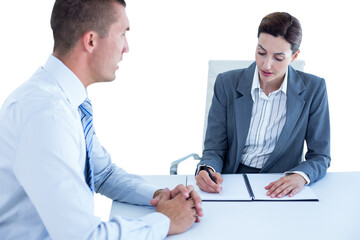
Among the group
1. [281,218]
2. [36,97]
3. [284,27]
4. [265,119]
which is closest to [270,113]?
[265,119]

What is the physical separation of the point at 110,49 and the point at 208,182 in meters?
0.65

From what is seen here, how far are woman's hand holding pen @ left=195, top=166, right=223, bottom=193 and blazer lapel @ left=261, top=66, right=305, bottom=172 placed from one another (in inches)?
16.3

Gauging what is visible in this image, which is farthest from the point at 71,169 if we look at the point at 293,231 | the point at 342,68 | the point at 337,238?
the point at 342,68

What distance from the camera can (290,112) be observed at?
2.04 m

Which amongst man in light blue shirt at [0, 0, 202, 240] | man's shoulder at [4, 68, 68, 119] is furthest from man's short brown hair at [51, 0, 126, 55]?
man's shoulder at [4, 68, 68, 119]

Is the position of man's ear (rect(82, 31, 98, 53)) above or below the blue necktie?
above

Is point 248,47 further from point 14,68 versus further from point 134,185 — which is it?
point 134,185

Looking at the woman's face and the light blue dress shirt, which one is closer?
the light blue dress shirt

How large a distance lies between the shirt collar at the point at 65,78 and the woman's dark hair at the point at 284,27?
943 millimetres

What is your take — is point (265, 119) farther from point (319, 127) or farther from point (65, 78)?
point (65, 78)

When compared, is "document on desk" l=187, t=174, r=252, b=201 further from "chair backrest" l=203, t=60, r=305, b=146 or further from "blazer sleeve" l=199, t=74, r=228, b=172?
"chair backrest" l=203, t=60, r=305, b=146

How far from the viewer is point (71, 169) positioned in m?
1.21

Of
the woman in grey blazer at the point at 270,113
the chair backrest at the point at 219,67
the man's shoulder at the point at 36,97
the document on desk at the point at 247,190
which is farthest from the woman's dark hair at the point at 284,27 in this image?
the man's shoulder at the point at 36,97

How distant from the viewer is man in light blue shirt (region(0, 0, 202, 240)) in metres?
1.19
